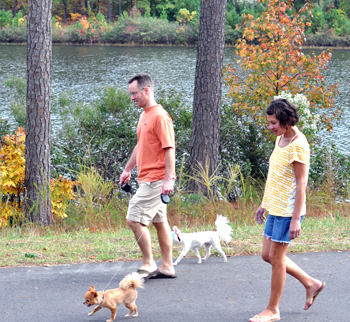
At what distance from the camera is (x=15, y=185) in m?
7.68

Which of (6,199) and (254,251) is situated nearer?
(254,251)

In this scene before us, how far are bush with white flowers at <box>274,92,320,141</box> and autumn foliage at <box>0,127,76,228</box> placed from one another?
460 centimetres

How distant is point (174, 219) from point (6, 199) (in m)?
3.03

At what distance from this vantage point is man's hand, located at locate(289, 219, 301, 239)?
3.40m

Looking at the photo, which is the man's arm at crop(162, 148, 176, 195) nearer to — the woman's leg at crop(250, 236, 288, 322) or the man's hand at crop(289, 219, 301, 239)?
the woman's leg at crop(250, 236, 288, 322)

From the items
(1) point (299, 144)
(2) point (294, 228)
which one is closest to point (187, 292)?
(2) point (294, 228)

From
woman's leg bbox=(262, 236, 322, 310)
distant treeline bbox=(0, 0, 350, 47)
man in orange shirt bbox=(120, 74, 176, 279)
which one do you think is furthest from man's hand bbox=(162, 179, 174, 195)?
distant treeline bbox=(0, 0, 350, 47)

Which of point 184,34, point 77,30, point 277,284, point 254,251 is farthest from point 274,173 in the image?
point 77,30

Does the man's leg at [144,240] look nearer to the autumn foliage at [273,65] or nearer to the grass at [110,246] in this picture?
the grass at [110,246]

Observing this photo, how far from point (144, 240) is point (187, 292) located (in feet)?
2.21

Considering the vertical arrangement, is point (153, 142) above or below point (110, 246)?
above

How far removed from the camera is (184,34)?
2172 inches

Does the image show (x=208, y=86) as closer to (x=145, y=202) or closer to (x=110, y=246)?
(x=110, y=246)

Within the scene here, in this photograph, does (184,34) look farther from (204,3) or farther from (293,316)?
(293,316)
